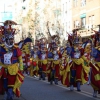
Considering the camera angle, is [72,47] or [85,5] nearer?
[72,47]

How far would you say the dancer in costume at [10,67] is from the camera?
12836 millimetres

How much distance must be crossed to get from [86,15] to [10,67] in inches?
1399

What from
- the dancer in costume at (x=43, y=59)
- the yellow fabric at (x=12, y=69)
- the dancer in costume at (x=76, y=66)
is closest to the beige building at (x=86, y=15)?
the dancer in costume at (x=43, y=59)

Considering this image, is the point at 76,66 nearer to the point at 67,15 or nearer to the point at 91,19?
the point at 91,19

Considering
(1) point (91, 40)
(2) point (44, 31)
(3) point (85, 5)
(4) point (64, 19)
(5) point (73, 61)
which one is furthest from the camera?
(4) point (64, 19)

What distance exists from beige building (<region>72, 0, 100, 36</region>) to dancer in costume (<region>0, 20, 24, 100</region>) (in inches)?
1140

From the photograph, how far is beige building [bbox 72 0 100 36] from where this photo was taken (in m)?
44.3

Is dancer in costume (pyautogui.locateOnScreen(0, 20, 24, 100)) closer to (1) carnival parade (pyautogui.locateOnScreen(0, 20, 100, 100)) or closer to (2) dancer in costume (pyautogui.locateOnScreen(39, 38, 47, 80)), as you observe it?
(1) carnival parade (pyautogui.locateOnScreen(0, 20, 100, 100))

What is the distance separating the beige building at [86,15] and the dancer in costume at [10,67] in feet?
95.0

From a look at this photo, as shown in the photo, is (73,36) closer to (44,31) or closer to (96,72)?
(96,72)

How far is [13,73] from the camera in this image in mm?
12852

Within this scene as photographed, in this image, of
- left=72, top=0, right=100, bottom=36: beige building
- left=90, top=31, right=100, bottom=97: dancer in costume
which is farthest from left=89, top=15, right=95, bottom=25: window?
left=90, top=31, right=100, bottom=97: dancer in costume

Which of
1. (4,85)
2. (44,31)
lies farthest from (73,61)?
(44,31)

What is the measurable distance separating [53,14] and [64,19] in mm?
6692
